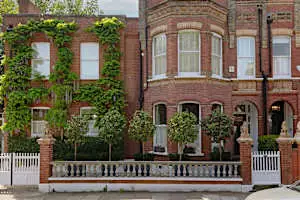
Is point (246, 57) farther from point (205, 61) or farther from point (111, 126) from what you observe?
point (111, 126)

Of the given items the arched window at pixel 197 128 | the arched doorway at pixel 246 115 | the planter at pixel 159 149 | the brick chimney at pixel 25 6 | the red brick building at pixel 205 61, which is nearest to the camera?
the arched window at pixel 197 128

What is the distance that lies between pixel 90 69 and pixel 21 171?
740cm

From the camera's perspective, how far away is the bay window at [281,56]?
739 inches

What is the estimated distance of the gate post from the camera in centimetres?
1323

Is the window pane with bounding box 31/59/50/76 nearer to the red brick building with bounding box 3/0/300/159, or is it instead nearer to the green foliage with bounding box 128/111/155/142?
the red brick building with bounding box 3/0/300/159

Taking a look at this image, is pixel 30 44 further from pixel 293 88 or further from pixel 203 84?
pixel 293 88

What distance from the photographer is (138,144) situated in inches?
753

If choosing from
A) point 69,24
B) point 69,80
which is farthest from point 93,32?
point 69,80

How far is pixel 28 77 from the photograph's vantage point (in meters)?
19.1

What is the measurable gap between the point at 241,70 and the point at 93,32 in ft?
27.0

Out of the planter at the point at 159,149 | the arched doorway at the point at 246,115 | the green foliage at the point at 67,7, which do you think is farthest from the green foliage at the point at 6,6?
the arched doorway at the point at 246,115

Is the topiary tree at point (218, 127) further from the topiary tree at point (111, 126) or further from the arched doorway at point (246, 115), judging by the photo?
the arched doorway at point (246, 115)

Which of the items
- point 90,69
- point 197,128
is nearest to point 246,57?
point 197,128

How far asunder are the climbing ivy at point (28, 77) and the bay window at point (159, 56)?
4.45 m
